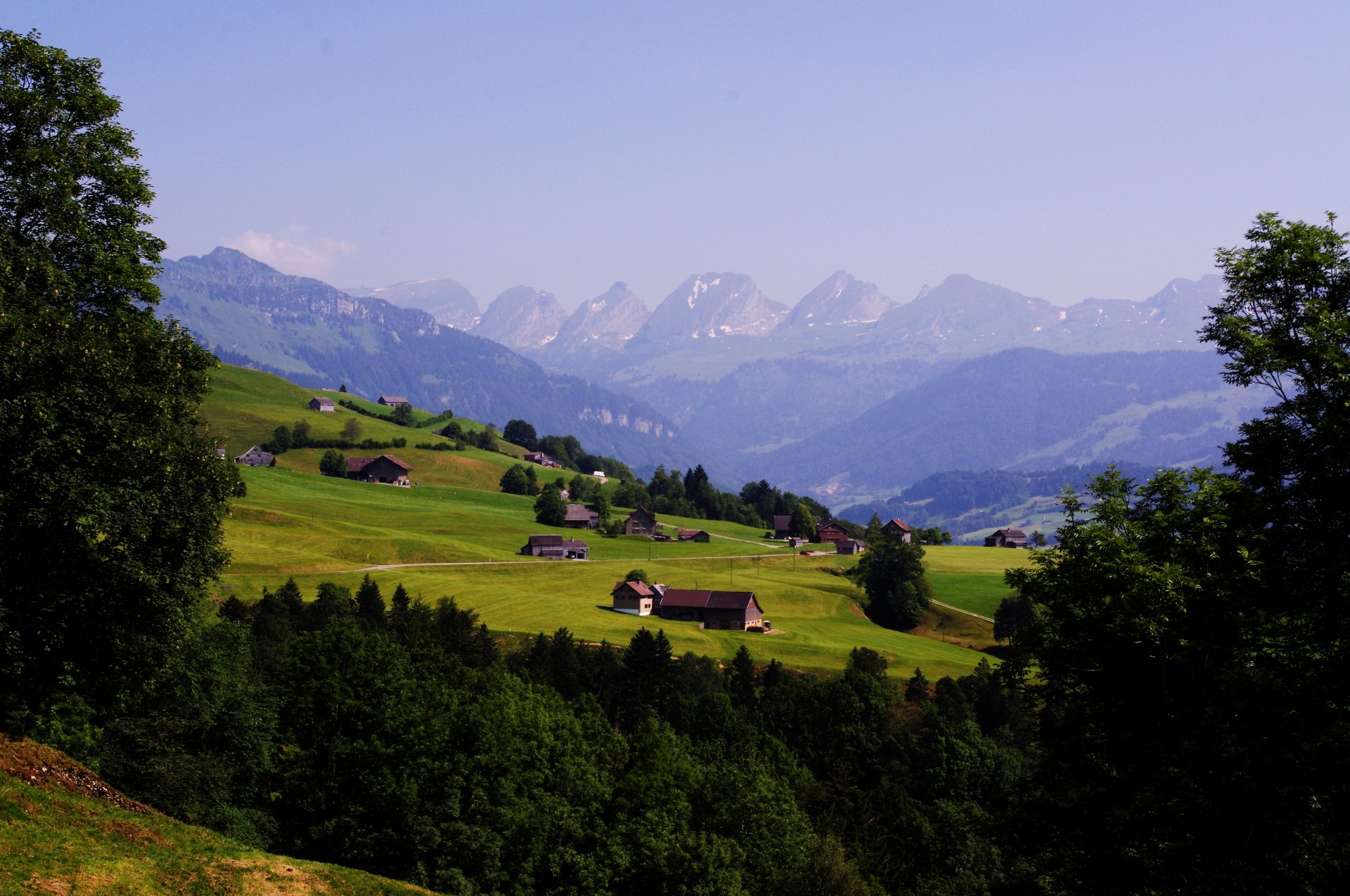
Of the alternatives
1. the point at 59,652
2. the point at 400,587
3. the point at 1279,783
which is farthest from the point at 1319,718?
the point at 400,587

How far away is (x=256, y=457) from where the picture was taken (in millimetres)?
190625

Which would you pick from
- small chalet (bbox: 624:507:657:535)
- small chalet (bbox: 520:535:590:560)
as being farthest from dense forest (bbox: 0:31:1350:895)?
small chalet (bbox: 624:507:657:535)

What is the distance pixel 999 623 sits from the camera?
122 m

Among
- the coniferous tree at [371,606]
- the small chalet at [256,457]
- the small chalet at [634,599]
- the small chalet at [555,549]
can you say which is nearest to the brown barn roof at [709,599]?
the small chalet at [634,599]

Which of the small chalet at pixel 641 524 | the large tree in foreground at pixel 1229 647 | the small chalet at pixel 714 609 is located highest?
the large tree in foreground at pixel 1229 647

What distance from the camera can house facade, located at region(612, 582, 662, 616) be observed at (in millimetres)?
118019

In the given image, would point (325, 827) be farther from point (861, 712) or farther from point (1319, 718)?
point (861, 712)

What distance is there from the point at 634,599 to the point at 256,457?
104 metres

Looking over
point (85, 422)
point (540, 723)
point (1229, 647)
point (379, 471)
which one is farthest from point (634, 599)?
point (1229, 647)

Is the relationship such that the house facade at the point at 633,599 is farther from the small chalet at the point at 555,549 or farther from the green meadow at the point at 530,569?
the small chalet at the point at 555,549

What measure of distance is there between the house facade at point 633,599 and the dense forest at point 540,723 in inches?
2811

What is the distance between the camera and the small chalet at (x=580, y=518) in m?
175

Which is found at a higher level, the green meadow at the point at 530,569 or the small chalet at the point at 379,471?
the small chalet at the point at 379,471

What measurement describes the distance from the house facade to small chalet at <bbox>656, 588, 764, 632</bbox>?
2686mm
